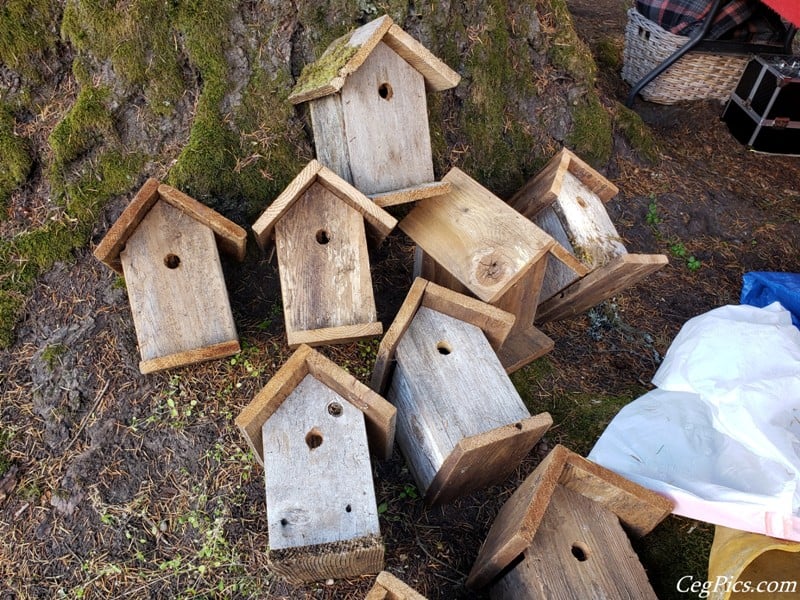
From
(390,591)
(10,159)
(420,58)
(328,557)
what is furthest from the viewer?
(10,159)

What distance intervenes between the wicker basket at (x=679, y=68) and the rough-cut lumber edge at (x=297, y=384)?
14.4 ft

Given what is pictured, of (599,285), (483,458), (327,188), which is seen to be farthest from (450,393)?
(599,285)

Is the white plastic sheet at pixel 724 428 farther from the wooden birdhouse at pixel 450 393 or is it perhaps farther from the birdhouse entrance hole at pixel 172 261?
Result: the birdhouse entrance hole at pixel 172 261

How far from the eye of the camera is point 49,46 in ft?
10.3

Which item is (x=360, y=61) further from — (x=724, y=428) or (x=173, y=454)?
(x=724, y=428)

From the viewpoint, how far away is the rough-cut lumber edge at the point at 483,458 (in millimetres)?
2207

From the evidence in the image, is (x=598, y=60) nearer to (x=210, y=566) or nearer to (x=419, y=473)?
(x=419, y=473)

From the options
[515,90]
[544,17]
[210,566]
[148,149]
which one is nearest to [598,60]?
[544,17]

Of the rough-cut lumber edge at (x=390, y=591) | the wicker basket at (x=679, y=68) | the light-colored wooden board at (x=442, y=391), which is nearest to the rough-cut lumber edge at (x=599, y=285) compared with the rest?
the light-colored wooden board at (x=442, y=391)

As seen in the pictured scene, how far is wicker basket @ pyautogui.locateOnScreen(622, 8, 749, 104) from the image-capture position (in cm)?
505

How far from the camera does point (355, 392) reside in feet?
7.40

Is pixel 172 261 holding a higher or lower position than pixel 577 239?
lower

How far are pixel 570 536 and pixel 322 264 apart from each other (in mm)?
1530

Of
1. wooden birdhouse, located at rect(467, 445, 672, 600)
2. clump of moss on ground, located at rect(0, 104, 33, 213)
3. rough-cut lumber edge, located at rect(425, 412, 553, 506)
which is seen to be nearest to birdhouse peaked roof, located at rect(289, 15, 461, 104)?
clump of moss on ground, located at rect(0, 104, 33, 213)
